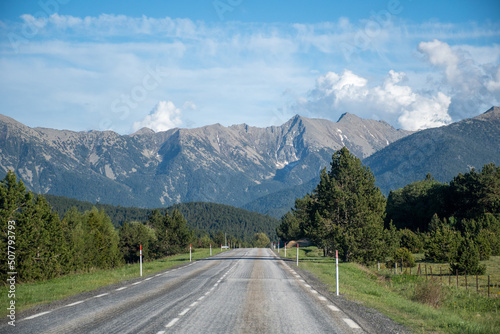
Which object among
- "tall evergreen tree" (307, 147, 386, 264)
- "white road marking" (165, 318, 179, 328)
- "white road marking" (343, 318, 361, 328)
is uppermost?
"tall evergreen tree" (307, 147, 386, 264)

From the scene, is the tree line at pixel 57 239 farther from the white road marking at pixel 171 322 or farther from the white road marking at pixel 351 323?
the white road marking at pixel 351 323

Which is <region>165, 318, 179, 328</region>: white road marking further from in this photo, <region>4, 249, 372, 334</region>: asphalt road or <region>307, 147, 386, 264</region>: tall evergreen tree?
<region>307, 147, 386, 264</region>: tall evergreen tree

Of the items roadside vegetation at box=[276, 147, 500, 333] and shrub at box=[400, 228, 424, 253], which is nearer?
roadside vegetation at box=[276, 147, 500, 333]

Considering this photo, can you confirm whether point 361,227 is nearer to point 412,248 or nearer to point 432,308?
point 432,308

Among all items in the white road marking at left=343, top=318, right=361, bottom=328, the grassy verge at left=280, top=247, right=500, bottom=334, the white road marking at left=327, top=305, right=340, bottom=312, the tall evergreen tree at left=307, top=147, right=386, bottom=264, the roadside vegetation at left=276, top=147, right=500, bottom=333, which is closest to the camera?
the white road marking at left=343, top=318, right=361, bottom=328

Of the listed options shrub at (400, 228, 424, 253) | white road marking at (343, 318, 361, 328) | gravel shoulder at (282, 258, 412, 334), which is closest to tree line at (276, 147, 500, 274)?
shrub at (400, 228, 424, 253)

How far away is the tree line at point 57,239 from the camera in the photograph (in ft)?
127

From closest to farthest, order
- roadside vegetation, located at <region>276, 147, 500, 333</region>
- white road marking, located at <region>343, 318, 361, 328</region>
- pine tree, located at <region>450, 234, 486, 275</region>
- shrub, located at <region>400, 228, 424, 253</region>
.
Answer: white road marking, located at <region>343, 318, 361, 328</region>, roadside vegetation, located at <region>276, 147, 500, 333</region>, pine tree, located at <region>450, 234, 486, 275</region>, shrub, located at <region>400, 228, 424, 253</region>

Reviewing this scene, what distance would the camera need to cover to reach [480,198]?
276 feet

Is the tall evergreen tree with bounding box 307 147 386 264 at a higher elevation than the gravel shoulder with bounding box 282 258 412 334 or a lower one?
higher

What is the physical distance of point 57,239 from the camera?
2014 inches

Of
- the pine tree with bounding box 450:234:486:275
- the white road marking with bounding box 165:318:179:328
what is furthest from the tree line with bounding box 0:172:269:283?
the pine tree with bounding box 450:234:486:275

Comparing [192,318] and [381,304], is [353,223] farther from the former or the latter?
[192,318]

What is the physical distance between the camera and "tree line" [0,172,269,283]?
127ft
